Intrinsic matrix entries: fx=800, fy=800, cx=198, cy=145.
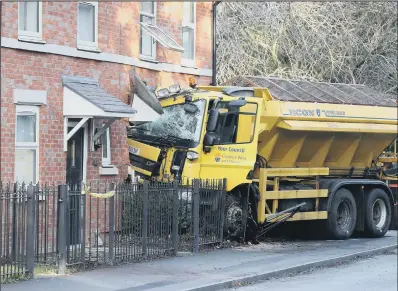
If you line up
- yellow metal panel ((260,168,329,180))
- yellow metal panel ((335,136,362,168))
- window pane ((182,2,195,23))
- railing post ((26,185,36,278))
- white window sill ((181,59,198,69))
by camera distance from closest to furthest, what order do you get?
railing post ((26,185,36,278))
yellow metal panel ((260,168,329,180))
yellow metal panel ((335,136,362,168))
white window sill ((181,59,198,69))
window pane ((182,2,195,23))

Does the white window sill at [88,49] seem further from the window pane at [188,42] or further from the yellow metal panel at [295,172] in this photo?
the yellow metal panel at [295,172]

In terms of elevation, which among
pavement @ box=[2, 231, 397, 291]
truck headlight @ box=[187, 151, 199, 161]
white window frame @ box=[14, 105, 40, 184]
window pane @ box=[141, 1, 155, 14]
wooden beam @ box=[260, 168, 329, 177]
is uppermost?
window pane @ box=[141, 1, 155, 14]

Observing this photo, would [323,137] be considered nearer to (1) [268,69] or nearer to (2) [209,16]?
(2) [209,16]

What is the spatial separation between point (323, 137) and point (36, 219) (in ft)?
24.1

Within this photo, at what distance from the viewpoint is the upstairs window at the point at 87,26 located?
1530 centimetres

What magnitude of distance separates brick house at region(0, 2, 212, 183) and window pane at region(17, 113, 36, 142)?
0.06ft

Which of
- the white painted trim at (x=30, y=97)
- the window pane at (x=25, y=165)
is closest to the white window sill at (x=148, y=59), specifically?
the white painted trim at (x=30, y=97)

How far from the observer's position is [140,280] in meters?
11.3

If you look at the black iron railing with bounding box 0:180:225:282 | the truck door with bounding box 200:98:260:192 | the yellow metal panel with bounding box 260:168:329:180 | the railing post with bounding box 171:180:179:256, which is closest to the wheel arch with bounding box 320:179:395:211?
the yellow metal panel with bounding box 260:168:329:180

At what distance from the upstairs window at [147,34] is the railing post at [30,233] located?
638cm

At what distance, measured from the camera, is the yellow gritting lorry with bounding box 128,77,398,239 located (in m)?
15.3

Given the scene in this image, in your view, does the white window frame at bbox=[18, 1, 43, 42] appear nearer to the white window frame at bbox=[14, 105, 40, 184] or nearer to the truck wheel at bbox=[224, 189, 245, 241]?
the white window frame at bbox=[14, 105, 40, 184]

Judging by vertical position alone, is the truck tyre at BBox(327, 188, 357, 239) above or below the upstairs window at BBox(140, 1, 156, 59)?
below

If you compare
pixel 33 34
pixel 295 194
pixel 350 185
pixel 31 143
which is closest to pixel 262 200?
pixel 295 194
